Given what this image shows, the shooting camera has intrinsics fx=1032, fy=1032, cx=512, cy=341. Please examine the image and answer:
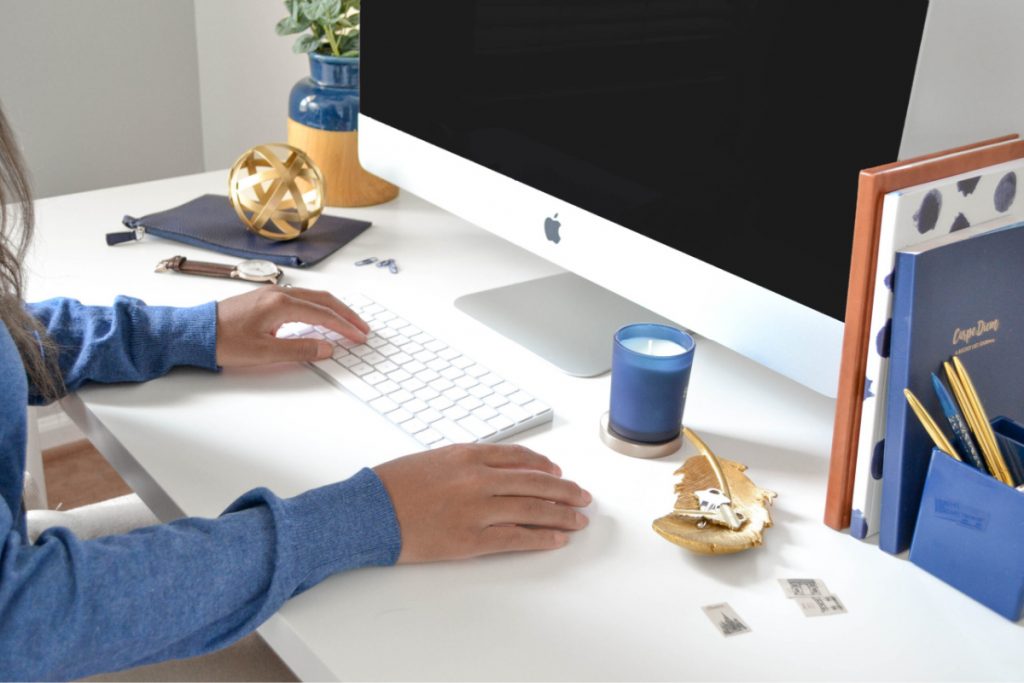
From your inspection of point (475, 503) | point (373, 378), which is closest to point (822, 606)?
point (475, 503)

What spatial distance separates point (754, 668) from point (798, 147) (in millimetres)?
396

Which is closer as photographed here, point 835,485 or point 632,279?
point 835,485

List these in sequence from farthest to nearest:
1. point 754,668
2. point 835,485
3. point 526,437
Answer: point 526,437, point 835,485, point 754,668

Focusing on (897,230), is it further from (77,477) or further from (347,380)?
(77,477)

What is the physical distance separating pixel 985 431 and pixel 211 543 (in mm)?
537

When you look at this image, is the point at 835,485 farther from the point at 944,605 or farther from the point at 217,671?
the point at 217,671

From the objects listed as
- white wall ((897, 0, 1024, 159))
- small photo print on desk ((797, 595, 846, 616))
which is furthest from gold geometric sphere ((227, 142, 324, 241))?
small photo print on desk ((797, 595, 846, 616))

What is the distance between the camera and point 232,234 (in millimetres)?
1299

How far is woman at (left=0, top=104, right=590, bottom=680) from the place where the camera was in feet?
2.13

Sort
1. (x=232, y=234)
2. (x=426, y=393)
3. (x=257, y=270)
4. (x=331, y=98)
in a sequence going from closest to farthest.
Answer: (x=426, y=393), (x=257, y=270), (x=232, y=234), (x=331, y=98)

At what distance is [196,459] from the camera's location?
852 millimetres

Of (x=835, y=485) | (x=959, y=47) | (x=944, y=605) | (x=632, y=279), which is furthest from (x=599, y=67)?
(x=944, y=605)

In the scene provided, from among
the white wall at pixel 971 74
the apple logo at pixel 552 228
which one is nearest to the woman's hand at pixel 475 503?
the apple logo at pixel 552 228

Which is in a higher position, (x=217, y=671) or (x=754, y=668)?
(x=754, y=668)
